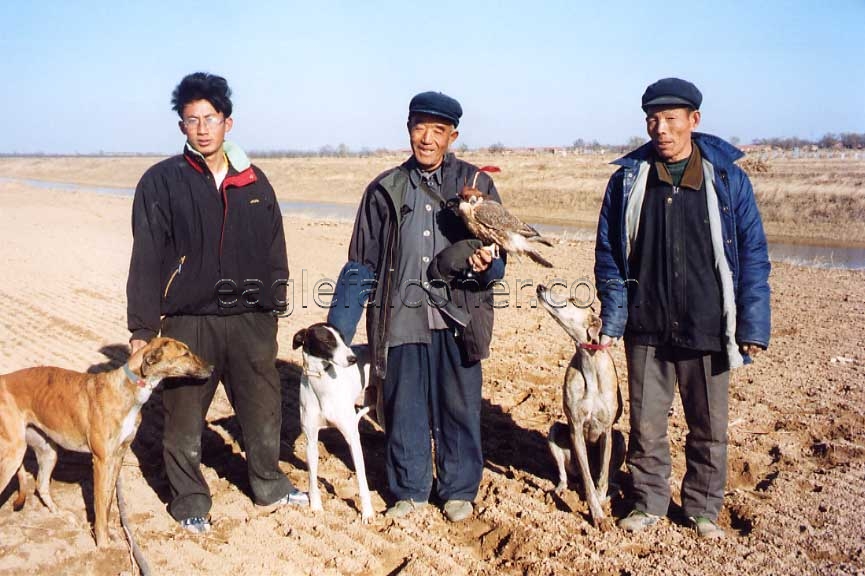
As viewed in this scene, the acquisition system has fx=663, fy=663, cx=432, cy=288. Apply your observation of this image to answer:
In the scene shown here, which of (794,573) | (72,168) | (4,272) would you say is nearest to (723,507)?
(794,573)

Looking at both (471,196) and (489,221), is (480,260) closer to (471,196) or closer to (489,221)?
(489,221)

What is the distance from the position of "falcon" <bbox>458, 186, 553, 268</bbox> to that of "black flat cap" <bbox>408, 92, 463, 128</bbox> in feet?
1.58

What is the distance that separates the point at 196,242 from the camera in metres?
4.35

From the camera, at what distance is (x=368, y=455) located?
19.2 ft

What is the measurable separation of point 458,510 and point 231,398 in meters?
1.81

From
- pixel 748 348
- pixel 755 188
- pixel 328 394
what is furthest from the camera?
pixel 755 188

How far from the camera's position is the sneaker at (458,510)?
4.68 m

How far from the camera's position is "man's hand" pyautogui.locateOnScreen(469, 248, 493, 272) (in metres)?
4.27

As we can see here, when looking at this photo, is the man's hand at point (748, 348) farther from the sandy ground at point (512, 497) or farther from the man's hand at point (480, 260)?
the man's hand at point (480, 260)

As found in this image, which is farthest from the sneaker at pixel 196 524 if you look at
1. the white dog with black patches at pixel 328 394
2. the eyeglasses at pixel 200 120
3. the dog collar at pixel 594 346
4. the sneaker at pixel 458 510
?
the dog collar at pixel 594 346

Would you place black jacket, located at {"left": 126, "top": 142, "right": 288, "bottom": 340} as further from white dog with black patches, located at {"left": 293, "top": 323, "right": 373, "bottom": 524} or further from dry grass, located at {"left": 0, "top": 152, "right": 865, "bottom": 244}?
dry grass, located at {"left": 0, "top": 152, "right": 865, "bottom": 244}

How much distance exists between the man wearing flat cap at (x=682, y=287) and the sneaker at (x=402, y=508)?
58.7 inches

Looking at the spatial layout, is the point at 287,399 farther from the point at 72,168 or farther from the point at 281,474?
the point at 72,168

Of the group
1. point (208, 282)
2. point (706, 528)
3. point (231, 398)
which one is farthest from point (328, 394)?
point (706, 528)
